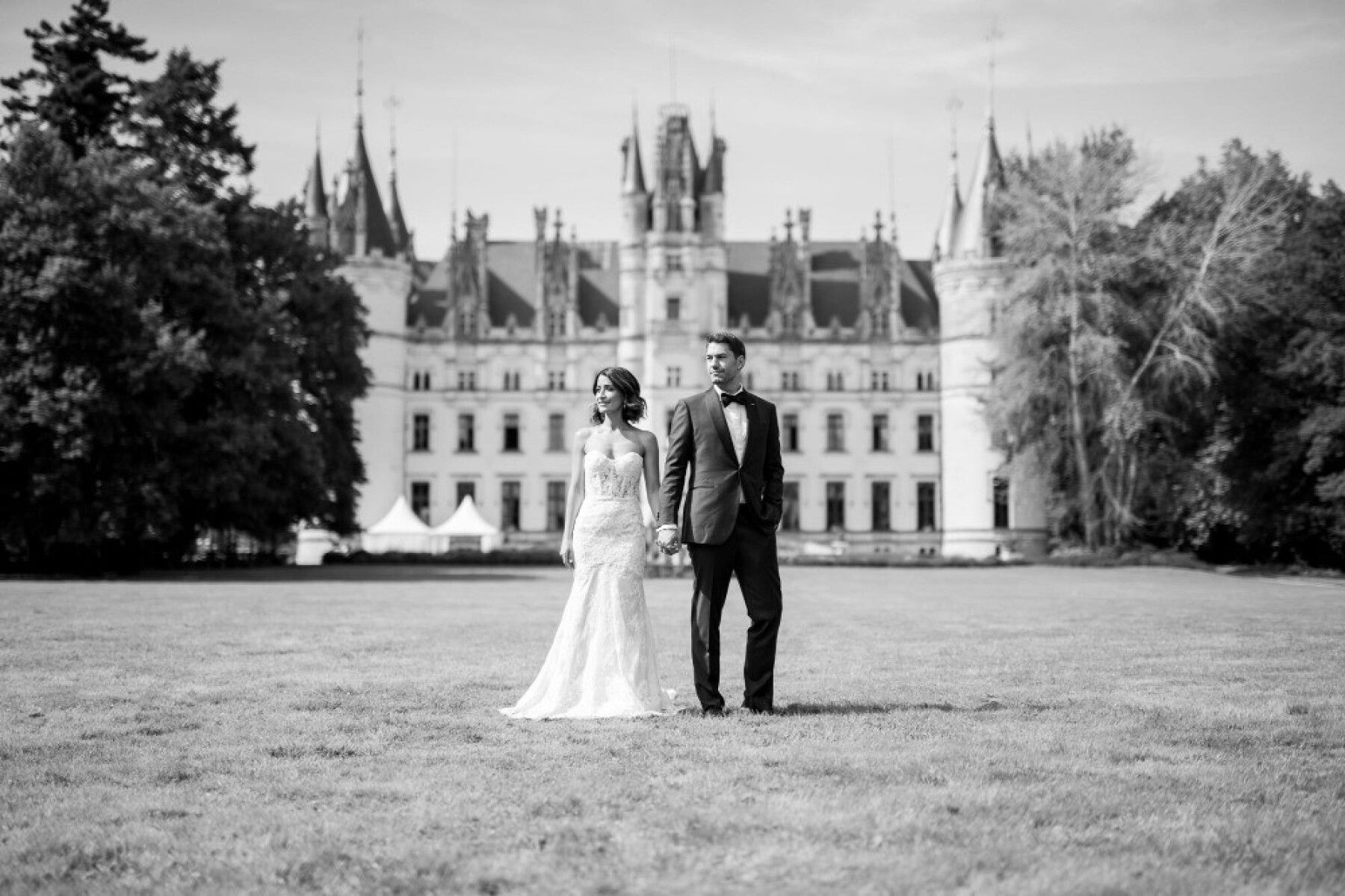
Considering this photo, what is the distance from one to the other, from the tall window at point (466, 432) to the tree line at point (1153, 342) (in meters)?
30.2

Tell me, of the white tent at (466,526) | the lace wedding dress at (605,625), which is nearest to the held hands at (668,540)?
the lace wedding dress at (605,625)

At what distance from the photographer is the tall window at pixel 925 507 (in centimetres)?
6962

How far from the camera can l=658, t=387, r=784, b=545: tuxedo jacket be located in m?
9.22

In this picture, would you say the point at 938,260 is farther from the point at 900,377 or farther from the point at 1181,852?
the point at 1181,852

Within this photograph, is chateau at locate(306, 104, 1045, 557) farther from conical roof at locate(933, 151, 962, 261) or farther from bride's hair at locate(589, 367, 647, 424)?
bride's hair at locate(589, 367, 647, 424)

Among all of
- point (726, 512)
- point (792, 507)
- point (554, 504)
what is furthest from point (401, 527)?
point (726, 512)

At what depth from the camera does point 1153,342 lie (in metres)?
44.5

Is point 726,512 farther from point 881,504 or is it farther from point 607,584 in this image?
point 881,504

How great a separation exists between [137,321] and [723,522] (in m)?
26.4

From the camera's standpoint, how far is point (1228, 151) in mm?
46719

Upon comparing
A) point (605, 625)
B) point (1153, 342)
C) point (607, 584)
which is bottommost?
point (605, 625)

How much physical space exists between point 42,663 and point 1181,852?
9.93 meters

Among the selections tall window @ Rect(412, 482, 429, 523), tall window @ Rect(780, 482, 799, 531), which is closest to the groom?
tall window @ Rect(780, 482, 799, 531)

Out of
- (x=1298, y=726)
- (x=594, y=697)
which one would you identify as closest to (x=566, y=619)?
(x=594, y=697)
